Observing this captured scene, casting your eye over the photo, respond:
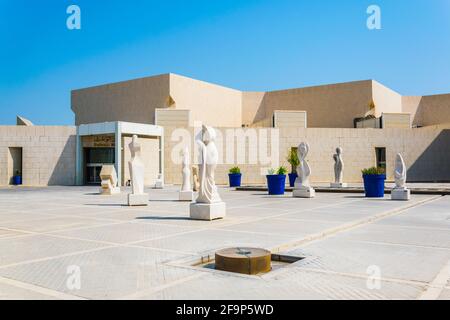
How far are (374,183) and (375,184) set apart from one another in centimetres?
6

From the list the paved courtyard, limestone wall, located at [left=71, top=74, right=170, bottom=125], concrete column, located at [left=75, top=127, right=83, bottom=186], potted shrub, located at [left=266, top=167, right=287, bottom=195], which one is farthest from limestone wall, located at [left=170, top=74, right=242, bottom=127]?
the paved courtyard

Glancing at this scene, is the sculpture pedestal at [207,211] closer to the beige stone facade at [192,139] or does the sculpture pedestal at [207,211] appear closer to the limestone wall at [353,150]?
the beige stone facade at [192,139]

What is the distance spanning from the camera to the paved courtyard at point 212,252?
426cm

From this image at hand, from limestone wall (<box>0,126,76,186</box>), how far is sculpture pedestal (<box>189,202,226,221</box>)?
2219 centimetres

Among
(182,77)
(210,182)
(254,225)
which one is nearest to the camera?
(254,225)

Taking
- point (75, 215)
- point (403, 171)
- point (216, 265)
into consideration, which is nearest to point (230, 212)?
point (75, 215)

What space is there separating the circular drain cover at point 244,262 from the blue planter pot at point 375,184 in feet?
42.9

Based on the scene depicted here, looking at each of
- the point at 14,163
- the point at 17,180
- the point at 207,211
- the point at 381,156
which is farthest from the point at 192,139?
the point at 207,211

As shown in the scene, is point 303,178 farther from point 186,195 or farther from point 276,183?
point 186,195

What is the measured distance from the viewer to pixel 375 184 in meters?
17.3

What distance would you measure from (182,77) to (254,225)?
3324cm

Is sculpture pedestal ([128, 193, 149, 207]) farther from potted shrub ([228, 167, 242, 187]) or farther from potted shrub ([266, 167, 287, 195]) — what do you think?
potted shrub ([228, 167, 242, 187])
